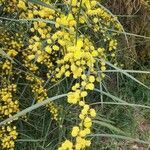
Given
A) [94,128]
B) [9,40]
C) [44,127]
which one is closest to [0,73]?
[9,40]

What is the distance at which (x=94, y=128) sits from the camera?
2549 mm

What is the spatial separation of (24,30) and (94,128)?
2.32 feet

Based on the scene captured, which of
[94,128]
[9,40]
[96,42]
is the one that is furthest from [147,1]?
[9,40]

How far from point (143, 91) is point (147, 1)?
65 centimetres

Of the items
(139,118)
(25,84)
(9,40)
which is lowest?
(139,118)

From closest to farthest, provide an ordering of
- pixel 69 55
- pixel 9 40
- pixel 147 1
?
pixel 69 55 < pixel 9 40 < pixel 147 1

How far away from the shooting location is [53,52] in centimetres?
218

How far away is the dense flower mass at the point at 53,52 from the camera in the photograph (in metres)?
1.34

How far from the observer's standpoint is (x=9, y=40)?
216 cm

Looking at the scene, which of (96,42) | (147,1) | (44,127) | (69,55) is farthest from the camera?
(147,1)

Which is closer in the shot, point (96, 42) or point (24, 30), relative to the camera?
point (24, 30)

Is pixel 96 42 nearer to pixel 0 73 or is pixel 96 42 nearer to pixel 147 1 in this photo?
pixel 147 1

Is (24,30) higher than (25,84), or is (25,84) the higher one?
(24,30)

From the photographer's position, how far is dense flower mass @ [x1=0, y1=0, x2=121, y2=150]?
A: 1338 millimetres
